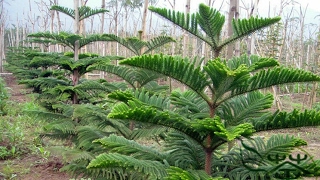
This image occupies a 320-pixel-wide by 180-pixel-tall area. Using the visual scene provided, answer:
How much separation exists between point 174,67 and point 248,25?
42 cm

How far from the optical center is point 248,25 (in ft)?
4.46

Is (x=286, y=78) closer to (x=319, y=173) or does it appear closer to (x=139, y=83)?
(x=319, y=173)

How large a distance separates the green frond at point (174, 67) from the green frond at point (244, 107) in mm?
190

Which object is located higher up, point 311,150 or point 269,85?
point 269,85

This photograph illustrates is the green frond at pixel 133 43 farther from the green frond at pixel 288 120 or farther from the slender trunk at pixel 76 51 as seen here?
the green frond at pixel 288 120

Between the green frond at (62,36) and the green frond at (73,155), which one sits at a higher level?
the green frond at (62,36)

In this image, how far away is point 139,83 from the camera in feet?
8.69

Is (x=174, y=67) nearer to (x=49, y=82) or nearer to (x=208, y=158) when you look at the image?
(x=208, y=158)

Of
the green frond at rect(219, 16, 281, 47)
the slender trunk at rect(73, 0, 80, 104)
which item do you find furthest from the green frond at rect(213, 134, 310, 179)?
the slender trunk at rect(73, 0, 80, 104)

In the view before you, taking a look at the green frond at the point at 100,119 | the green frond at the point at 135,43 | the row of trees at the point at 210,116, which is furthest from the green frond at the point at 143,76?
the row of trees at the point at 210,116

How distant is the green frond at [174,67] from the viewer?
115 centimetres

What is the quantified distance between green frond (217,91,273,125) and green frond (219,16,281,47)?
27cm

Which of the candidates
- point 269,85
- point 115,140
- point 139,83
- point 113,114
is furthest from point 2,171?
point 269,85

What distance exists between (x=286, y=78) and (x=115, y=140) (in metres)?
0.74
